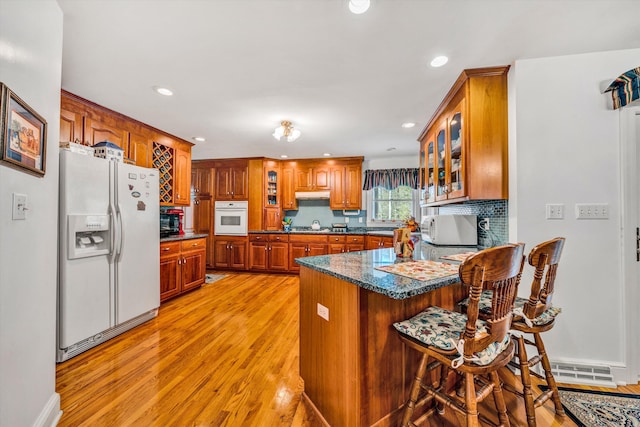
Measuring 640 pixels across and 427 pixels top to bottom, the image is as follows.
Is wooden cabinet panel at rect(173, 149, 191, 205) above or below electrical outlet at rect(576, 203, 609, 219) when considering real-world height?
above

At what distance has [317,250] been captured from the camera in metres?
4.80

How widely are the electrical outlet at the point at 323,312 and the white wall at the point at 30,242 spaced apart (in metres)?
1.34

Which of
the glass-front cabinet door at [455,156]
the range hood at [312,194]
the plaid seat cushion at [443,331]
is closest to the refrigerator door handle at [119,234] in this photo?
the plaid seat cushion at [443,331]

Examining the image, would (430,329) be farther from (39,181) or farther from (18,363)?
(39,181)

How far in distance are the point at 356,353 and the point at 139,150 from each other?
3.53 m

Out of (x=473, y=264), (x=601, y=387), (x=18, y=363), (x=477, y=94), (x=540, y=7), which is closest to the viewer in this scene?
(x=473, y=264)

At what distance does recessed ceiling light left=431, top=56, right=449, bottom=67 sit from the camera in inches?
73.2

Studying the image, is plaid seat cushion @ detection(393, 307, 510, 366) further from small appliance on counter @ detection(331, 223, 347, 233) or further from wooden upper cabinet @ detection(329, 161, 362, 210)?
small appliance on counter @ detection(331, 223, 347, 233)

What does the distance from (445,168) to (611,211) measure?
3.92 feet

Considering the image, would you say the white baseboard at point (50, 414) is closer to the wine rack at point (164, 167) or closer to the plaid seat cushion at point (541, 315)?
the plaid seat cushion at point (541, 315)

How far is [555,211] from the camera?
5.96 feet

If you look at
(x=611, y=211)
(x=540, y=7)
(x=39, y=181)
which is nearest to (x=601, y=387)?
(x=611, y=211)

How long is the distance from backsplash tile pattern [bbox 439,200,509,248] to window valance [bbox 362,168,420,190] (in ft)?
7.51

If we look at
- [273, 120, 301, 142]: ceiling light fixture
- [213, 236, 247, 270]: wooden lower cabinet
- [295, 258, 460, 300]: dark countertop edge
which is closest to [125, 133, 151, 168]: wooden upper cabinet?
[273, 120, 301, 142]: ceiling light fixture
